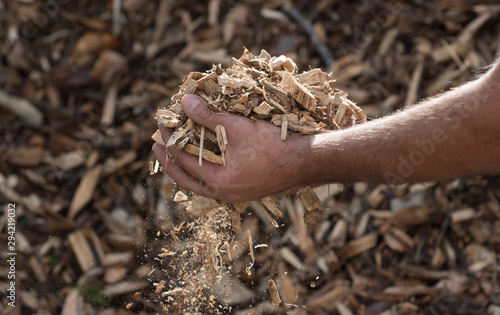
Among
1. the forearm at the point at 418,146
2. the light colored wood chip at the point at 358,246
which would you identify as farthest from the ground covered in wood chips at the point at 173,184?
the forearm at the point at 418,146

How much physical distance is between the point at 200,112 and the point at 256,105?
0.57 ft

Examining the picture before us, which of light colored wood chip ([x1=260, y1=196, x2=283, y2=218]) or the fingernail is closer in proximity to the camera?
the fingernail

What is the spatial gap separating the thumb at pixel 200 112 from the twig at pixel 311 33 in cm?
207

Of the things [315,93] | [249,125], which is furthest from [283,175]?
[315,93]

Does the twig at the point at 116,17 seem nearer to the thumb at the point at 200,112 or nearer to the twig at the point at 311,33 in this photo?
the twig at the point at 311,33

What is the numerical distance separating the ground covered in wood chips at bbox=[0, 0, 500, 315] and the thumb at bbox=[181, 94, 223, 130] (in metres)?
0.66

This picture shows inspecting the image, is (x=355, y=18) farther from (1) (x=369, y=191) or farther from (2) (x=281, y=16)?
(1) (x=369, y=191)

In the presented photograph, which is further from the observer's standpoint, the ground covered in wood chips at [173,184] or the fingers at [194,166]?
the ground covered in wood chips at [173,184]

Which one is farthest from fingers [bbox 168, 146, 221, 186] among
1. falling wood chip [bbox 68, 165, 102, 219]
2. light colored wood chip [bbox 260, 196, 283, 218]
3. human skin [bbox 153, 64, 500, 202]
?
falling wood chip [bbox 68, 165, 102, 219]

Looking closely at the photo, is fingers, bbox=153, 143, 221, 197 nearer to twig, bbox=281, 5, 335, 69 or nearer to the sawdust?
the sawdust

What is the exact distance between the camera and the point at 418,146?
Result: 4.54ft

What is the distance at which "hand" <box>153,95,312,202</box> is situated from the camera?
4.61 ft

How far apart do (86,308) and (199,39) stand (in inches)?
76.8

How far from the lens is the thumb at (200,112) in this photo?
4.66 ft
